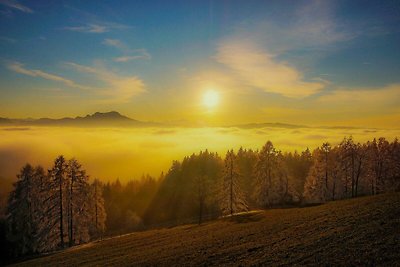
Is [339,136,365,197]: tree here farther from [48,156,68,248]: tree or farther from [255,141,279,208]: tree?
[48,156,68,248]: tree

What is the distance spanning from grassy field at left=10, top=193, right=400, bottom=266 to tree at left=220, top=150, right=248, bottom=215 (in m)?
25.2

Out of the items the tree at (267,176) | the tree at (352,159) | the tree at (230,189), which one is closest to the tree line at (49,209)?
the tree at (230,189)

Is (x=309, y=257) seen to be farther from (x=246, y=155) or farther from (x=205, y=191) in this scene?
(x=246, y=155)

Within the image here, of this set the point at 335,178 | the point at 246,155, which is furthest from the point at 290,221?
the point at 246,155

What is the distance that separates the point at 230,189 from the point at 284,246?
→ 46966 millimetres

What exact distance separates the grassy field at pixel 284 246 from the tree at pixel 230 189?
2525 centimetres

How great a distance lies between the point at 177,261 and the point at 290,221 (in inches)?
719

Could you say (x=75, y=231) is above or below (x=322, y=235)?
below

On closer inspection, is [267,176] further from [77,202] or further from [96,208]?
[77,202]

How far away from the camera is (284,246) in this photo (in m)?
33.0

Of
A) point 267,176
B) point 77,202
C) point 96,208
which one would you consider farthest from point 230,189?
point 77,202

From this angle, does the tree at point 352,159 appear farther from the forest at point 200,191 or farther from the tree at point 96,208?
the tree at point 96,208

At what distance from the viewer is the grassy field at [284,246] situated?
86.1 feet

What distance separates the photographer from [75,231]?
69688 millimetres
